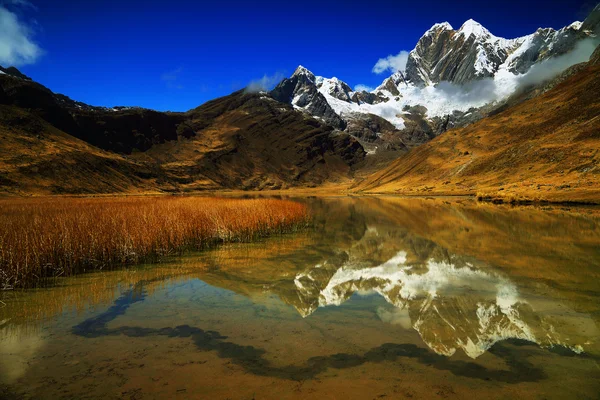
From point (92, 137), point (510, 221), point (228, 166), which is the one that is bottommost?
point (510, 221)

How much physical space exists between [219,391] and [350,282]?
7.08 m

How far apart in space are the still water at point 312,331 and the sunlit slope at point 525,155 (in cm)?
3972

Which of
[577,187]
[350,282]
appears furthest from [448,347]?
[577,187]

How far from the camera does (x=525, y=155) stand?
67812mm

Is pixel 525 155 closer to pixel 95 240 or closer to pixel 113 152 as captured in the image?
pixel 95 240

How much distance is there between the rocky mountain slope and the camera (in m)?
78.0

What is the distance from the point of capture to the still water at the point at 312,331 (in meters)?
5.12

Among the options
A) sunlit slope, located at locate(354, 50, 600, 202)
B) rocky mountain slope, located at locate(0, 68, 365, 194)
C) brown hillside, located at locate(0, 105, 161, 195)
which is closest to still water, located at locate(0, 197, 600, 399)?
sunlit slope, located at locate(354, 50, 600, 202)

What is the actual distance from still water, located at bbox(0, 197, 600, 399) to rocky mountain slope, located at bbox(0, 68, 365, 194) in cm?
7262

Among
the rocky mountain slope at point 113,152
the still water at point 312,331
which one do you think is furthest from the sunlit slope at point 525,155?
the rocky mountain slope at point 113,152

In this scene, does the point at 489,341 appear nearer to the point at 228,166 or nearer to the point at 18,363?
the point at 18,363

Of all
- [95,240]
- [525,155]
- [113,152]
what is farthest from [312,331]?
[113,152]

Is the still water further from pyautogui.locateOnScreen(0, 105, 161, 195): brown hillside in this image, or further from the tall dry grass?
pyautogui.locateOnScreen(0, 105, 161, 195): brown hillside

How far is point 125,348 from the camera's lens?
21.0 ft
